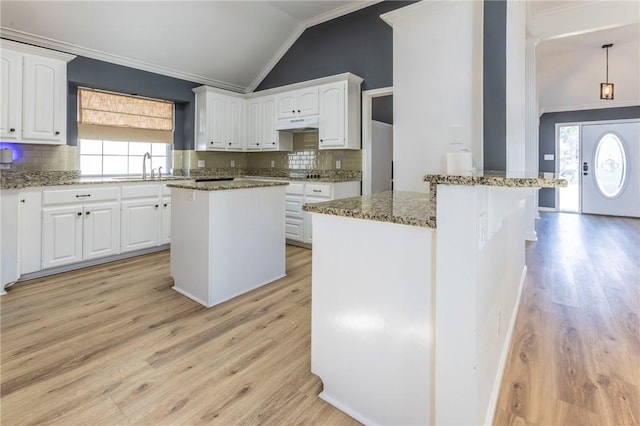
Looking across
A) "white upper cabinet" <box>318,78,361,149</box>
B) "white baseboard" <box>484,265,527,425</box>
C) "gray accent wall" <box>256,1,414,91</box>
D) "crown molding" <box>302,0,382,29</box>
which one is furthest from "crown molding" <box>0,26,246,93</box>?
"white baseboard" <box>484,265,527,425</box>

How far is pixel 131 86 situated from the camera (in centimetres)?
461

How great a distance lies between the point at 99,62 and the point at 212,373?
4317 mm

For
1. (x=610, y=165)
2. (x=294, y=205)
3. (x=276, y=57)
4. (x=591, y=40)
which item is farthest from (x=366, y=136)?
(x=610, y=165)

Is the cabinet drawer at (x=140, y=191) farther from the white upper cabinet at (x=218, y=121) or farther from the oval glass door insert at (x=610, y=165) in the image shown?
the oval glass door insert at (x=610, y=165)

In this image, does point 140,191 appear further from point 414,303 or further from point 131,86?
point 414,303

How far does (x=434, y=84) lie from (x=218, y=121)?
3368mm

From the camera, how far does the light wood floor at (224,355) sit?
152 centimetres

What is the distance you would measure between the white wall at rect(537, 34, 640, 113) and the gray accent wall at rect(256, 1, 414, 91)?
145 inches

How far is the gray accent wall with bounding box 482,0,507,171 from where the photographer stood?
246 centimetres

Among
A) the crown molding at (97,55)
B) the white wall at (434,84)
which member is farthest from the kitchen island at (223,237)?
the crown molding at (97,55)

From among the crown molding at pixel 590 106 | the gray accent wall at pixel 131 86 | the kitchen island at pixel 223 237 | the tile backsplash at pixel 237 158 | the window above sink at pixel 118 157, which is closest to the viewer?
the kitchen island at pixel 223 237

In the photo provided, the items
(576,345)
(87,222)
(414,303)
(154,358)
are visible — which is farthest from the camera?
(87,222)

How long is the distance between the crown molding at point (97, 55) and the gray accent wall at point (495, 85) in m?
4.21

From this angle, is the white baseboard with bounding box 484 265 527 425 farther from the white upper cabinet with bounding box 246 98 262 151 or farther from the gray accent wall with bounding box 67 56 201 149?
the gray accent wall with bounding box 67 56 201 149
